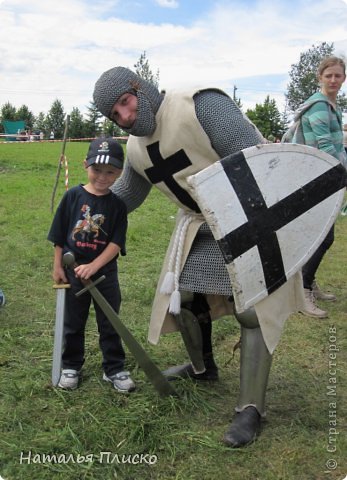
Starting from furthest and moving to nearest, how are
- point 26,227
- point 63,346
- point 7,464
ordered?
point 26,227 < point 63,346 < point 7,464

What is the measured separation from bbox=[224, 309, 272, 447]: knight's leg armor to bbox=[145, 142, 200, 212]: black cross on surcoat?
573 millimetres

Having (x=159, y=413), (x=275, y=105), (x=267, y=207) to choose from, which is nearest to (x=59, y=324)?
→ (x=159, y=413)

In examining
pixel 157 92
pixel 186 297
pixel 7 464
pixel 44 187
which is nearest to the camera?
pixel 7 464

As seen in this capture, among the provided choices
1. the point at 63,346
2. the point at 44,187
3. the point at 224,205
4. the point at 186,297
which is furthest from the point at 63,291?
the point at 44,187

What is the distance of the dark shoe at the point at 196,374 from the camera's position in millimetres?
2830

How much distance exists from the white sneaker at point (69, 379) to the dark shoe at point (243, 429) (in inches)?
33.9

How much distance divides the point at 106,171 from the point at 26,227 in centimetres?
440

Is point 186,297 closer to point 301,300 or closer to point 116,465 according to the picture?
point 301,300

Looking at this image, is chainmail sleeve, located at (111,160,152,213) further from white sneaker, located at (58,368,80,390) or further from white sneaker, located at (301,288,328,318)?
white sneaker, located at (301,288,328,318)

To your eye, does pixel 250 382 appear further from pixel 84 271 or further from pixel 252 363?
pixel 84 271

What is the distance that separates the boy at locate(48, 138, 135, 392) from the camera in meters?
2.56

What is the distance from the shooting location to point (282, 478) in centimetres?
209

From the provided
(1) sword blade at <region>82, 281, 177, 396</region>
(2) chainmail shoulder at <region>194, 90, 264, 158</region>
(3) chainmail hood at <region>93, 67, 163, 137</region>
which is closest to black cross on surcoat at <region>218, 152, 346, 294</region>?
(2) chainmail shoulder at <region>194, 90, 264, 158</region>

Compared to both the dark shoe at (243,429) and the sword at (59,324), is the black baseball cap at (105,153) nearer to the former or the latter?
the sword at (59,324)
